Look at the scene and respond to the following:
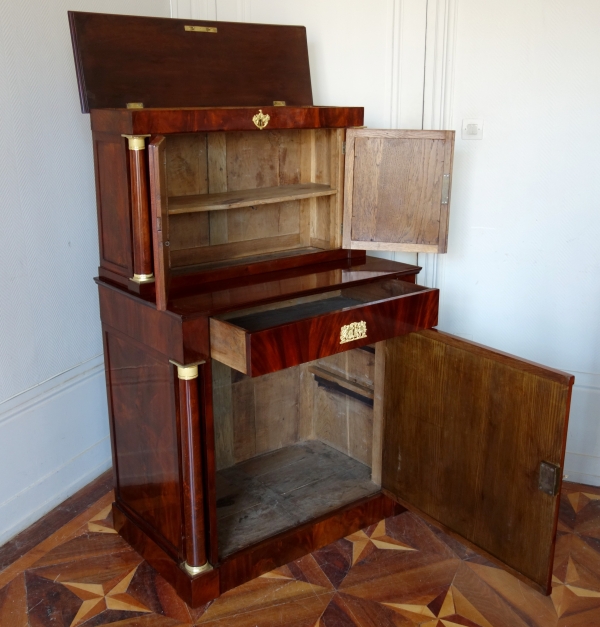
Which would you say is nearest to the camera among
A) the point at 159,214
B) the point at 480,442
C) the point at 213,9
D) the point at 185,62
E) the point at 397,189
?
the point at 159,214

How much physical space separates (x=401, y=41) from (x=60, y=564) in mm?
2145

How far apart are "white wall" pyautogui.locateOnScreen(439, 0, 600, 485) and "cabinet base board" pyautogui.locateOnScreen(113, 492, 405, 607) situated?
830mm

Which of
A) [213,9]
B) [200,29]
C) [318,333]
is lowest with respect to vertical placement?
[318,333]

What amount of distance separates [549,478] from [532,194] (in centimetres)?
115

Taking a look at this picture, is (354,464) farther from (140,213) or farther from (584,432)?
(140,213)

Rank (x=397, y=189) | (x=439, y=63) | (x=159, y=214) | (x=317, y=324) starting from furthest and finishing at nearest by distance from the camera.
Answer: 1. (x=439, y=63)
2. (x=397, y=189)
3. (x=317, y=324)
4. (x=159, y=214)

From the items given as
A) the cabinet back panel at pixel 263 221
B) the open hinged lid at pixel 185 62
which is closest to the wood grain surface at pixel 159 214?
the open hinged lid at pixel 185 62

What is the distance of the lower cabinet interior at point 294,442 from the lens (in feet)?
8.05

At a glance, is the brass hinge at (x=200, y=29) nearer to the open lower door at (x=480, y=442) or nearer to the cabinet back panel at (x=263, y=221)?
the cabinet back panel at (x=263, y=221)

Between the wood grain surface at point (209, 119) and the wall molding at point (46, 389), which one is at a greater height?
the wood grain surface at point (209, 119)

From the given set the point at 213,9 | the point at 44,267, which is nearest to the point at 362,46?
the point at 213,9

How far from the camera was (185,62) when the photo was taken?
2.27 m

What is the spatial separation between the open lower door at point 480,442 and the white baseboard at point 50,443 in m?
1.13

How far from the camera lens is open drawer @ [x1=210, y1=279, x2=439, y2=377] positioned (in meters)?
1.82
